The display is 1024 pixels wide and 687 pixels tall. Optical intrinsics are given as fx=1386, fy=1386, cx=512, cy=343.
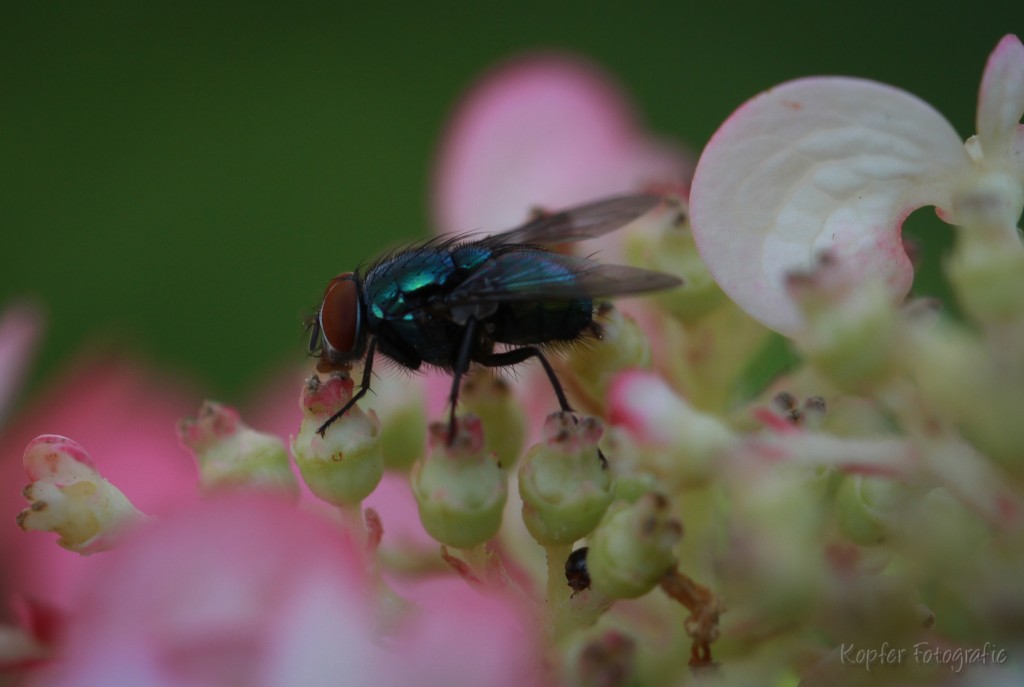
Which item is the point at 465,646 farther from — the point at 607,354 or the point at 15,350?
the point at 15,350

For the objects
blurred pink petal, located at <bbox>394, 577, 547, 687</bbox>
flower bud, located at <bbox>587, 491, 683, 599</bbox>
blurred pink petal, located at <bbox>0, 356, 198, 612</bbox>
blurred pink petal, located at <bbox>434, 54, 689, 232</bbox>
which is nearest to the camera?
blurred pink petal, located at <bbox>394, 577, 547, 687</bbox>

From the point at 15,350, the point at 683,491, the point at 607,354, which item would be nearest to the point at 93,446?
the point at 15,350

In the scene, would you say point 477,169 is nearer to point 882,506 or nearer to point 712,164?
point 712,164

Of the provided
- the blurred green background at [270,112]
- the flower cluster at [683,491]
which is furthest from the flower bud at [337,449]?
the blurred green background at [270,112]

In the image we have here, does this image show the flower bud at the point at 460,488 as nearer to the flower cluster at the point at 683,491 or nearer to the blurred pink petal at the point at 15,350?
the flower cluster at the point at 683,491

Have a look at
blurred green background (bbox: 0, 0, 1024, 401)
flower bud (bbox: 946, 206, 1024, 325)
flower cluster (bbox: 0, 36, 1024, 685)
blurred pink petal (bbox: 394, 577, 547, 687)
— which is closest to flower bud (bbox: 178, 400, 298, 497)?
flower cluster (bbox: 0, 36, 1024, 685)

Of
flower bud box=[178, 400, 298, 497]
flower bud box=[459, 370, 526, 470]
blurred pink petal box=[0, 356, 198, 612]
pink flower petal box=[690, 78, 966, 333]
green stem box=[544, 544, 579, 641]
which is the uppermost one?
pink flower petal box=[690, 78, 966, 333]

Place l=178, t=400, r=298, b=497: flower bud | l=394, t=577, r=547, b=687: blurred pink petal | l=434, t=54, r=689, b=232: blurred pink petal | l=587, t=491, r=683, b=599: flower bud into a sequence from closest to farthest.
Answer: l=394, t=577, r=547, b=687: blurred pink petal
l=587, t=491, r=683, b=599: flower bud
l=178, t=400, r=298, b=497: flower bud
l=434, t=54, r=689, b=232: blurred pink petal

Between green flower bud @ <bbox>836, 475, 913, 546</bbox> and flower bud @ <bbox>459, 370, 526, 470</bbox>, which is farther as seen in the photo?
flower bud @ <bbox>459, 370, 526, 470</bbox>

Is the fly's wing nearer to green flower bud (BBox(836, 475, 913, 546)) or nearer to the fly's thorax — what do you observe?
the fly's thorax

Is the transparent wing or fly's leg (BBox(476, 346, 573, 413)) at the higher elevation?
the transparent wing
